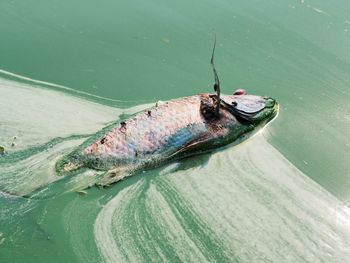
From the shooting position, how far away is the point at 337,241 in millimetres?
2885

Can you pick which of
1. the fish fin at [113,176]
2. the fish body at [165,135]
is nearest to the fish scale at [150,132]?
the fish body at [165,135]

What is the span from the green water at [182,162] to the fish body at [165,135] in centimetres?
10

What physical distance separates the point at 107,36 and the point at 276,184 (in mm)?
2481

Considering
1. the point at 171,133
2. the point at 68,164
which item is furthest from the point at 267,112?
the point at 68,164

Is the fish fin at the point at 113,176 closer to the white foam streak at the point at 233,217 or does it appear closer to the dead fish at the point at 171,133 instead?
the dead fish at the point at 171,133

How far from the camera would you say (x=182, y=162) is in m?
3.33

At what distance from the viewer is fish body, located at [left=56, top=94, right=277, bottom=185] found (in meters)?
3.07

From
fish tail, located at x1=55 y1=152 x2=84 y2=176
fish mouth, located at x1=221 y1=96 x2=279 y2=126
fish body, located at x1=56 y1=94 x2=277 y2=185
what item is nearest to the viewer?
fish tail, located at x1=55 y1=152 x2=84 y2=176

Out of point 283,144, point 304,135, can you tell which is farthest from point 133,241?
point 304,135

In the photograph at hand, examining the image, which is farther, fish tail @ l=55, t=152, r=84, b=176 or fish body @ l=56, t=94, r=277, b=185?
fish body @ l=56, t=94, r=277, b=185

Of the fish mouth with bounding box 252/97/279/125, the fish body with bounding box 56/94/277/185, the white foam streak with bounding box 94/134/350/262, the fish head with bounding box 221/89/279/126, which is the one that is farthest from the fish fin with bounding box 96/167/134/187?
the fish mouth with bounding box 252/97/279/125

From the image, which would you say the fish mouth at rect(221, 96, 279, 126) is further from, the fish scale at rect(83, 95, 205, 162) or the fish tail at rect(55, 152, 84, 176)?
the fish tail at rect(55, 152, 84, 176)

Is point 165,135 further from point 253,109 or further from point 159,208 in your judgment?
point 253,109

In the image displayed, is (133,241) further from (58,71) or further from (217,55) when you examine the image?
(217,55)
